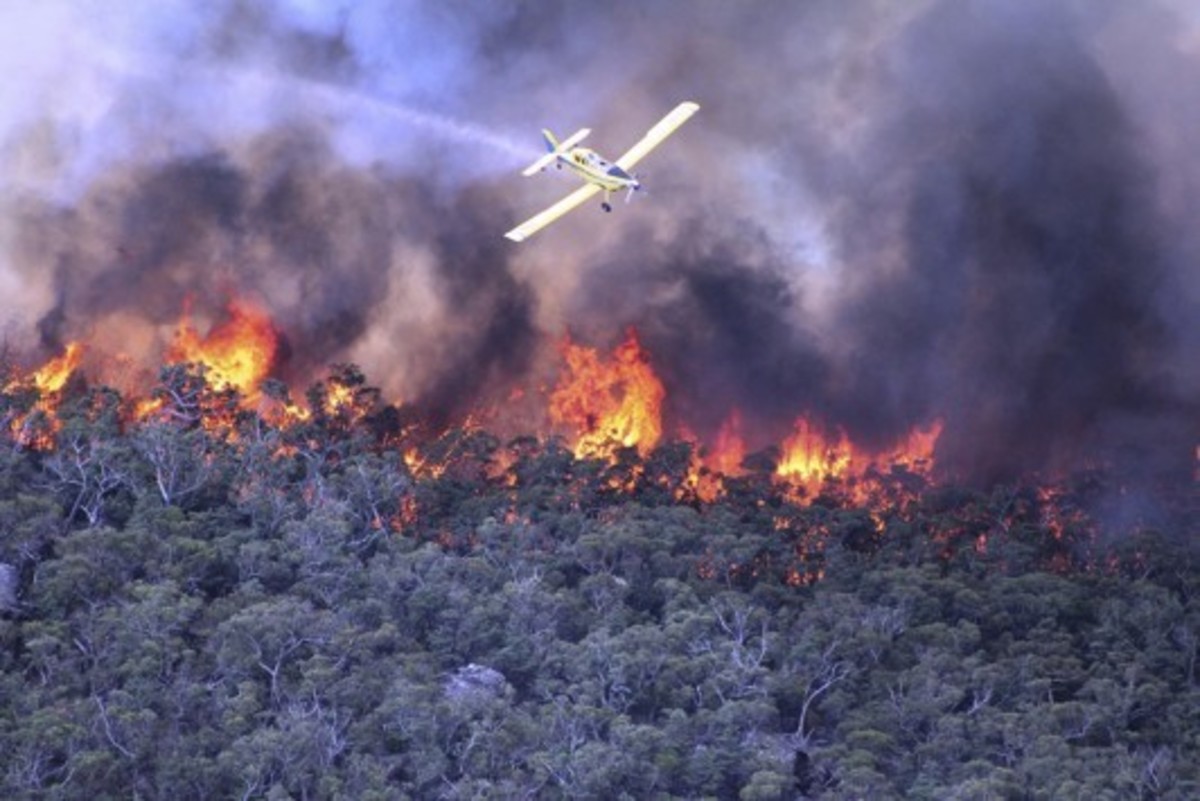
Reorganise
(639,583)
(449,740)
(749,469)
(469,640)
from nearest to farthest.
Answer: (449,740) < (469,640) < (639,583) < (749,469)

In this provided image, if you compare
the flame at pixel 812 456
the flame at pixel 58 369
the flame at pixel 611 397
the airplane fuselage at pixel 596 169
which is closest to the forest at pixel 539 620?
the flame at pixel 812 456

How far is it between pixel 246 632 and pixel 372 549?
9.11 meters

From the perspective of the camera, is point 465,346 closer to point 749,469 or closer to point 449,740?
point 749,469

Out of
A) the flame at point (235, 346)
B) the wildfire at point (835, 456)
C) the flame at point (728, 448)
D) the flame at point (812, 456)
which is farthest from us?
the flame at point (235, 346)

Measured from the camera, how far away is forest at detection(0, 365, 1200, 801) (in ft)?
201

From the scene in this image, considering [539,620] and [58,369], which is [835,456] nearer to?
[539,620]

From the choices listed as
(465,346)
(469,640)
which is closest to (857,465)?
(465,346)

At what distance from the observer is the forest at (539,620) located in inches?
2409

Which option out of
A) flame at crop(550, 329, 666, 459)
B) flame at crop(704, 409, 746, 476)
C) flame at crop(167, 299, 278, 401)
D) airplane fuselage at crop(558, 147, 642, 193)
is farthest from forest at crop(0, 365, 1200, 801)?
airplane fuselage at crop(558, 147, 642, 193)

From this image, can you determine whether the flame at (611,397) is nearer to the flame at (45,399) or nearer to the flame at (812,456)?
the flame at (812,456)

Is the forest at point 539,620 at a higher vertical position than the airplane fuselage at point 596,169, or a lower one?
lower

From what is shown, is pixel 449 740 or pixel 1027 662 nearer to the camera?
pixel 449 740

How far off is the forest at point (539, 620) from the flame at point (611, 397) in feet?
12.0

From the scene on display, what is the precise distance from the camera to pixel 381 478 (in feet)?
248
